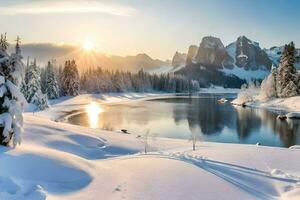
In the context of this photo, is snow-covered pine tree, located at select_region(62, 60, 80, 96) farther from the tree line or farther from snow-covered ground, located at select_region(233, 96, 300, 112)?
snow-covered ground, located at select_region(233, 96, 300, 112)

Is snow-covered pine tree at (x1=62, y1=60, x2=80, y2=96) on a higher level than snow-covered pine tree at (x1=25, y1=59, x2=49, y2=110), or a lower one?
higher

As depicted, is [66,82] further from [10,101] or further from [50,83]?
[10,101]

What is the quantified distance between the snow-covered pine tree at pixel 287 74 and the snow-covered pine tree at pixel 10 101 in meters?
84.9

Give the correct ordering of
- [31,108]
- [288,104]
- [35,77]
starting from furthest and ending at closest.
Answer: [288,104]
[35,77]
[31,108]

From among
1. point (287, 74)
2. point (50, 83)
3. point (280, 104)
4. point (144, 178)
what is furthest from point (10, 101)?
point (50, 83)

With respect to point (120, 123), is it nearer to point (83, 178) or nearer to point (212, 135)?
point (212, 135)

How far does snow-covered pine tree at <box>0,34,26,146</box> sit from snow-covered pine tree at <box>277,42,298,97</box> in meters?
84.9

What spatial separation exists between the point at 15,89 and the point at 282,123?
5488 cm

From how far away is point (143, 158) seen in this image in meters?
21.1

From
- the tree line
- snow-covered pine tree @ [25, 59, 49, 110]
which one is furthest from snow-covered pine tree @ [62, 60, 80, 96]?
snow-covered pine tree @ [25, 59, 49, 110]

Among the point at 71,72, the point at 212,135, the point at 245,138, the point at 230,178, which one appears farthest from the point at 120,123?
the point at 71,72

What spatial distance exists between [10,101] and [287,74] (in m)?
87.8

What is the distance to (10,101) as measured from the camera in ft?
63.1

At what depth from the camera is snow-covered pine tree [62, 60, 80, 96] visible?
12353 centimetres
